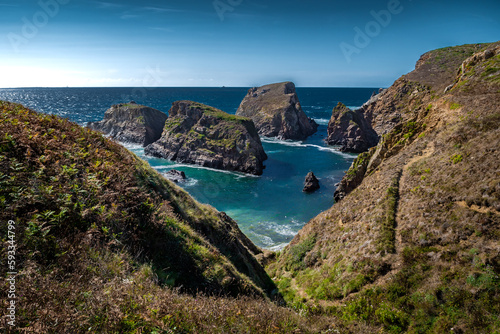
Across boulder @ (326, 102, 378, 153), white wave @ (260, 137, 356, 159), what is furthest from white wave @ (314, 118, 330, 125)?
boulder @ (326, 102, 378, 153)

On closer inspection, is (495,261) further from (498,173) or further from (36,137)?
(36,137)

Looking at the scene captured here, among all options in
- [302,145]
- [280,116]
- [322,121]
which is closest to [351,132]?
[302,145]

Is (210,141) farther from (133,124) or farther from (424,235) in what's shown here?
(424,235)

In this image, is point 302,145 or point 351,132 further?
point 302,145

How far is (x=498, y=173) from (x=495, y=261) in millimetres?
5461

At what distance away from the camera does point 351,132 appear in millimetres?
97812

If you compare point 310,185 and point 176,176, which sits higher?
point 310,185

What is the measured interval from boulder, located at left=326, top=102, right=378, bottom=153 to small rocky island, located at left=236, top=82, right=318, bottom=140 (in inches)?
800

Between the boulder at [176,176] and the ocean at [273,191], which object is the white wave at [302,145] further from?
the boulder at [176,176]

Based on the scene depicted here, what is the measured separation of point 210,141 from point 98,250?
3055 inches

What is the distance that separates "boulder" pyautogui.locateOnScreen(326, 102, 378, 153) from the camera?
311 feet

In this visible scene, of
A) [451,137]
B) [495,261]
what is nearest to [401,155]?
[451,137]

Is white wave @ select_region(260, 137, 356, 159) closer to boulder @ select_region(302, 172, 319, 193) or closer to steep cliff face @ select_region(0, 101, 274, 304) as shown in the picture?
boulder @ select_region(302, 172, 319, 193)

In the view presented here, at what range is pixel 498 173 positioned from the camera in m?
13.6
